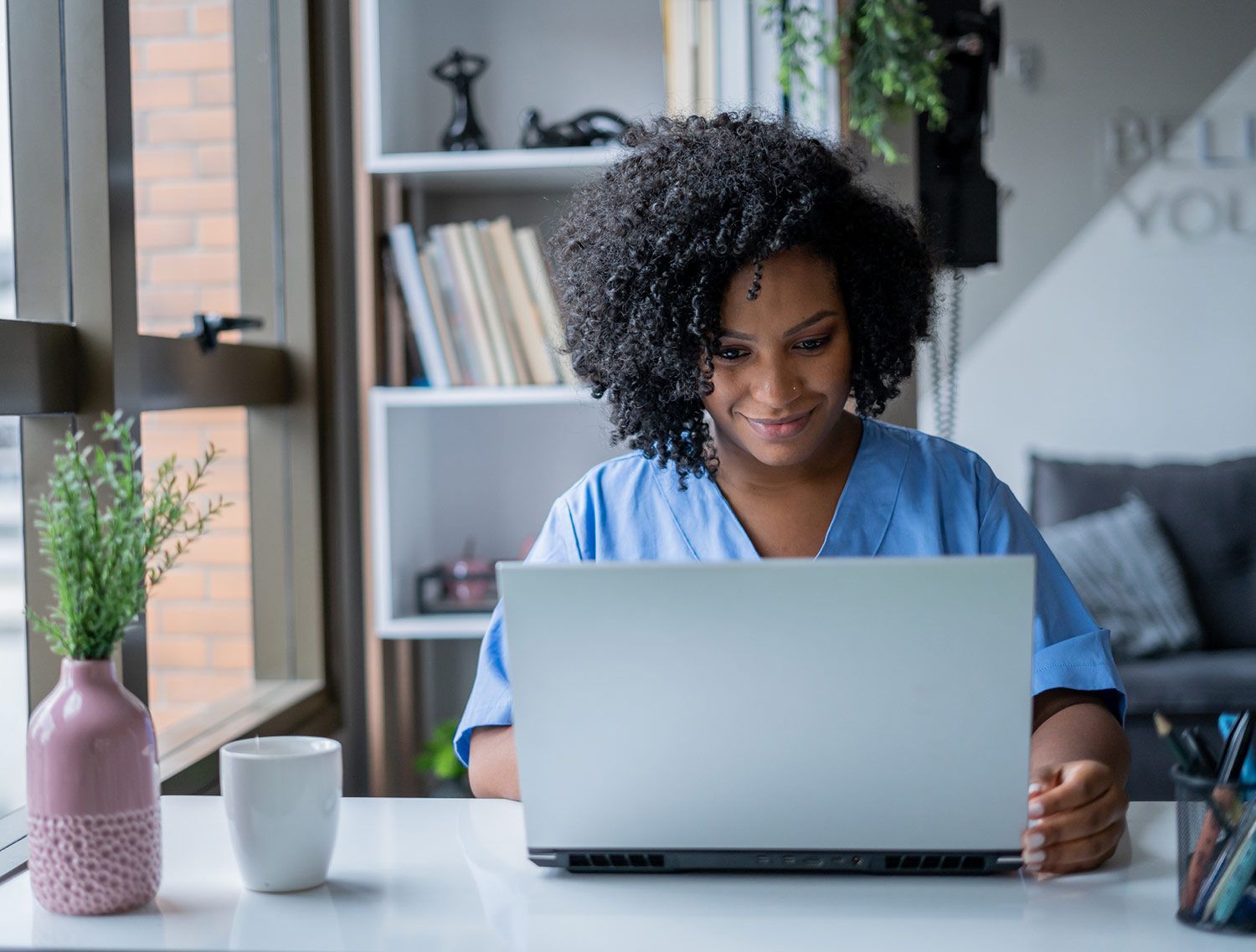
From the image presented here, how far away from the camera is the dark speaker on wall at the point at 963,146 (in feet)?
6.36

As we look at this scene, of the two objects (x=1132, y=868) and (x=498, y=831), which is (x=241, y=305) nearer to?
(x=498, y=831)

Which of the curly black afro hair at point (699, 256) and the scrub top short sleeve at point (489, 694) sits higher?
the curly black afro hair at point (699, 256)

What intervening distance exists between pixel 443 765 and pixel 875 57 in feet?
4.83

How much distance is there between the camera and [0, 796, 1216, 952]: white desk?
0.80 meters

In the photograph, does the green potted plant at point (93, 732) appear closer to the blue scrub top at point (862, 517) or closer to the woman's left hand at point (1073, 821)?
the blue scrub top at point (862, 517)

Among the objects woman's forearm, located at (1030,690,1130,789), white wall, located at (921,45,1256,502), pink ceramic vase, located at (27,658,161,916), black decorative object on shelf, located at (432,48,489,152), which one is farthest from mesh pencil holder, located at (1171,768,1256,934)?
white wall, located at (921,45,1256,502)

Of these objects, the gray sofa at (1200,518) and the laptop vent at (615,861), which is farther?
the gray sofa at (1200,518)

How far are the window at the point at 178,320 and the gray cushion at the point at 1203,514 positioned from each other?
2.11 m

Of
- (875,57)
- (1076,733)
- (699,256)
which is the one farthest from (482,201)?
(1076,733)

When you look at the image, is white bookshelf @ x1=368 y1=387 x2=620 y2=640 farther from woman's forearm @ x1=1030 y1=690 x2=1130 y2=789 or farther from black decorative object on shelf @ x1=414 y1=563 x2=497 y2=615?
woman's forearm @ x1=1030 y1=690 x2=1130 y2=789

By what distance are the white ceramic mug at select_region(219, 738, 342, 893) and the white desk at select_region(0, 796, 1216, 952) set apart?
2 centimetres

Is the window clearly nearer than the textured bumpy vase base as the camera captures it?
No

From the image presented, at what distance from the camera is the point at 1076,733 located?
1137 millimetres

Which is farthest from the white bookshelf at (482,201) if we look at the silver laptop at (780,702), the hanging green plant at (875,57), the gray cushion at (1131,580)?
the silver laptop at (780,702)
